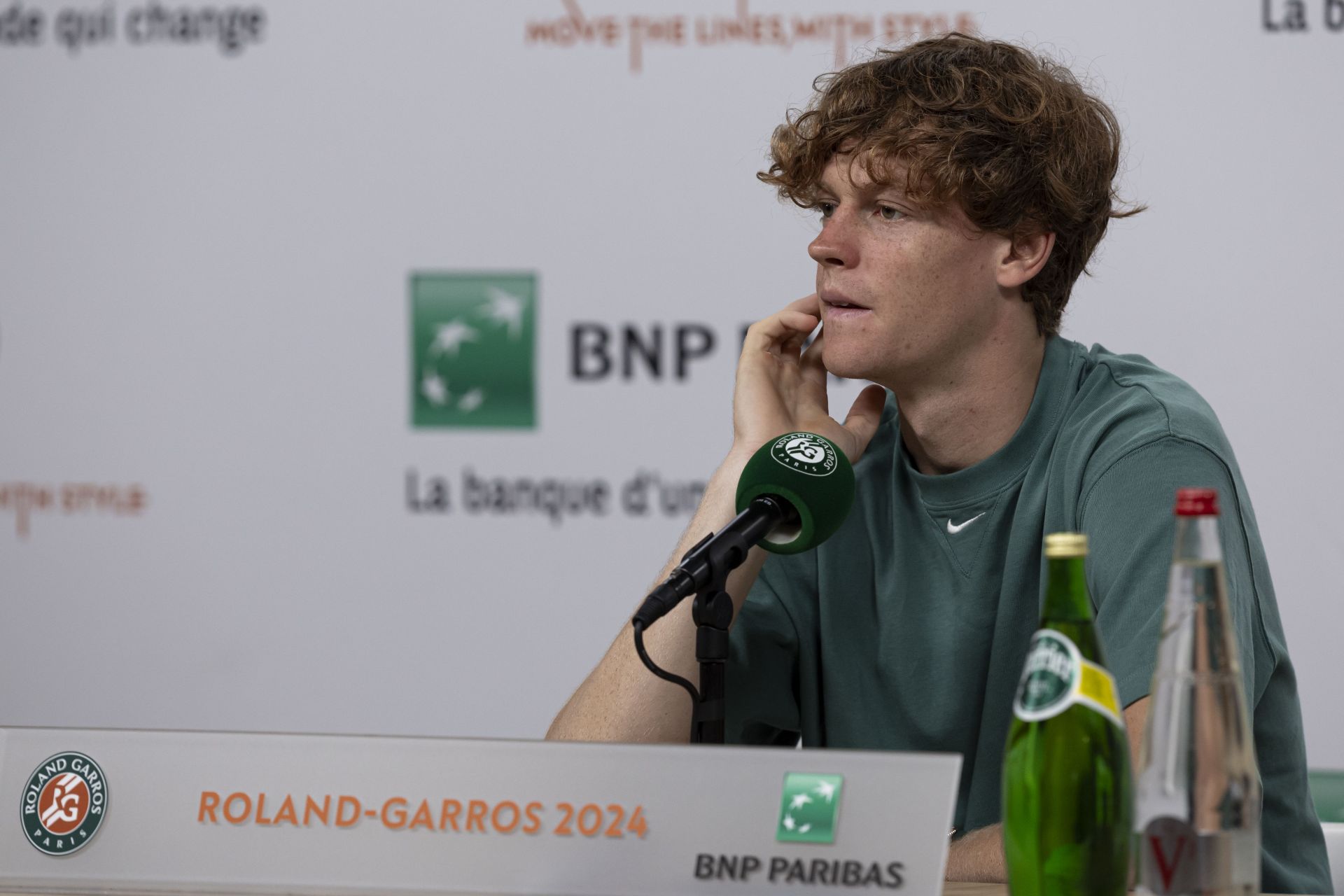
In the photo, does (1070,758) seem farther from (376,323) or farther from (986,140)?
(376,323)

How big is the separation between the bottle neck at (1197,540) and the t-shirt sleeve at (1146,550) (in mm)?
447

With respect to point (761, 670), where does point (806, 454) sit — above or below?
above

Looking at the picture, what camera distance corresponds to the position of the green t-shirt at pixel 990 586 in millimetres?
1353

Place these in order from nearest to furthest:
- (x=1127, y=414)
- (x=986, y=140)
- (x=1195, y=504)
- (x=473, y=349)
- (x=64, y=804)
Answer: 1. (x=1195, y=504)
2. (x=64, y=804)
3. (x=1127, y=414)
4. (x=986, y=140)
5. (x=473, y=349)

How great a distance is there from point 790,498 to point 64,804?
0.57 meters

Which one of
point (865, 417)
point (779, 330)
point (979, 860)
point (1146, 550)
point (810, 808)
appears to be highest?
point (779, 330)

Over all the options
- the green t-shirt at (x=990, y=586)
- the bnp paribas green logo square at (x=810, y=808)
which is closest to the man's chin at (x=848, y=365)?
the green t-shirt at (x=990, y=586)

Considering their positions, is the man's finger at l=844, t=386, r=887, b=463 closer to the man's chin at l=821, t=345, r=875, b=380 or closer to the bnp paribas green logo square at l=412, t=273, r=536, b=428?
the man's chin at l=821, t=345, r=875, b=380

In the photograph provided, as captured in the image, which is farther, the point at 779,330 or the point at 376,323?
the point at 376,323

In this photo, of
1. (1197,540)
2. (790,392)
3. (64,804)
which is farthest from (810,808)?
(790,392)

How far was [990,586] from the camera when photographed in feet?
5.13

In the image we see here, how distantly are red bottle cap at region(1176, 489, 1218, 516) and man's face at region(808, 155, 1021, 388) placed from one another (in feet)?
2.97

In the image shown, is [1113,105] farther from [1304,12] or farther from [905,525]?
[905,525]

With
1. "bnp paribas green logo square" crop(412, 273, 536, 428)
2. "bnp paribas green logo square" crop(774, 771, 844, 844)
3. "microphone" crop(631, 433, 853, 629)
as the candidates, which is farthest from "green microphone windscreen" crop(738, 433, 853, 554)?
"bnp paribas green logo square" crop(412, 273, 536, 428)
